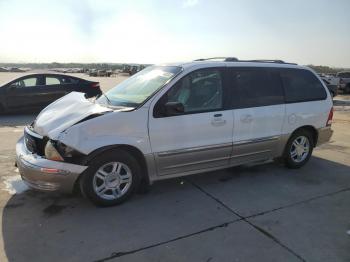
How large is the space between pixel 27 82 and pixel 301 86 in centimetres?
904

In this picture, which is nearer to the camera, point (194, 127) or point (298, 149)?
point (194, 127)

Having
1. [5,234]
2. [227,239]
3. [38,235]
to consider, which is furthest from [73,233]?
[227,239]

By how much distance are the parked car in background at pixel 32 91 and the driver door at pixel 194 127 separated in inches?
270

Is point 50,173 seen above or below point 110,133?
below

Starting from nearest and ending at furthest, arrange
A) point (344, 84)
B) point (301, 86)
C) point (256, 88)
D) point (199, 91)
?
point (199, 91), point (256, 88), point (301, 86), point (344, 84)

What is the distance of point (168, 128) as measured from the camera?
4.55 metres

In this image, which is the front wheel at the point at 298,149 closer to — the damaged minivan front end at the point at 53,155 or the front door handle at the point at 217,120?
the front door handle at the point at 217,120

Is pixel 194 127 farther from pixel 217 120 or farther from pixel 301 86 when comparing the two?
pixel 301 86

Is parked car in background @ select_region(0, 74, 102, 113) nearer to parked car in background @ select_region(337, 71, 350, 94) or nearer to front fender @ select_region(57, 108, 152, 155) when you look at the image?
front fender @ select_region(57, 108, 152, 155)

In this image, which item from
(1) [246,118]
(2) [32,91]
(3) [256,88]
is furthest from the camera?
(2) [32,91]

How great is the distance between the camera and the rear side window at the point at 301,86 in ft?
19.1

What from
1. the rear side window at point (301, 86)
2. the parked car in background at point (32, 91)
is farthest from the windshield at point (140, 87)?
the parked car in background at point (32, 91)

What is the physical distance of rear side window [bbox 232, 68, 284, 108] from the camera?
5195 millimetres

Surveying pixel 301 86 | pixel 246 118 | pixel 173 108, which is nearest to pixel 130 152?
pixel 173 108
